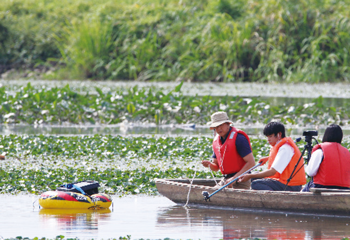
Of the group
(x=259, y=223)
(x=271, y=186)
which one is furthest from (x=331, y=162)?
(x=259, y=223)

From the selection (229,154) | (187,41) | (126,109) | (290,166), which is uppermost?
(187,41)

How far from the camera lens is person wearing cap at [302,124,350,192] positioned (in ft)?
26.2

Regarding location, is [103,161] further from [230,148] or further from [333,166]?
[333,166]

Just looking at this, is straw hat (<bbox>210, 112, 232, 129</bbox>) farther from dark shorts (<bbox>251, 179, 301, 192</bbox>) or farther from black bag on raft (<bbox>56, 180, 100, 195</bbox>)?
black bag on raft (<bbox>56, 180, 100, 195</bbox>)

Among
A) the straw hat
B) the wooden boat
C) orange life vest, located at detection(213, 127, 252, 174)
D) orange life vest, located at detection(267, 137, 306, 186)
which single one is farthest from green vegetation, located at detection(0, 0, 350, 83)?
the straw hat

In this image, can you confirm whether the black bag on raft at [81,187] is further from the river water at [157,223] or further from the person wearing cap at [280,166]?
the person wearing cap at [280,166]

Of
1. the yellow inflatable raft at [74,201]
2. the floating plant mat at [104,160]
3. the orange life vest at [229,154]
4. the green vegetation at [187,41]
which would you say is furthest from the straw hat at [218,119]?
the green vegetation at [187,41]

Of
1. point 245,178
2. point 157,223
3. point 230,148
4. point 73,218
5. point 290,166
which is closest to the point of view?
point 157,223

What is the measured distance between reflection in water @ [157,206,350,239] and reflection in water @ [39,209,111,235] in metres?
0.71

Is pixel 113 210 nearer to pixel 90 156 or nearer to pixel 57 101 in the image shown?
pixel 90 156

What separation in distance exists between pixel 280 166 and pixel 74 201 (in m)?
2.48

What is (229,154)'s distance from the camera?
875 cm

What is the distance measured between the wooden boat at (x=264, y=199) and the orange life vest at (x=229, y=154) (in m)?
0.30

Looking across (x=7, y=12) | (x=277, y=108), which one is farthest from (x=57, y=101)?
(x=7, y=12)
